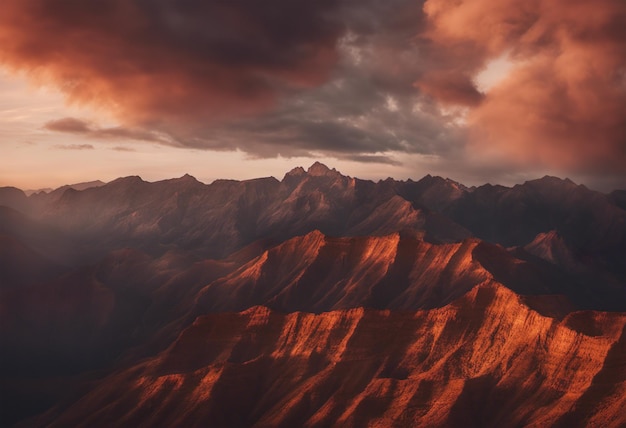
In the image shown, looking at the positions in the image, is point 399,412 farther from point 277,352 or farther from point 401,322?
point 277,352

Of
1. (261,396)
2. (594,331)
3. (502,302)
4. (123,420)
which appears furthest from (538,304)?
(123,420)

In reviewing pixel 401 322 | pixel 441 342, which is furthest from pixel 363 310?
pixel 441 342

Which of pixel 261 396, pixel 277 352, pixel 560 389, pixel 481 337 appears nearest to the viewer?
pixel 560 389

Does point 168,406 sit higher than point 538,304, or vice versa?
point 538,304

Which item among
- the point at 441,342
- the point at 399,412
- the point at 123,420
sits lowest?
the point at 123,420

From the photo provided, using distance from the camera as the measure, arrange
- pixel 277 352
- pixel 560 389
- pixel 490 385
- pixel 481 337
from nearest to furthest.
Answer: pixel 560 389 → pixel 490 385 → pixel 481 337 → pixel 277 352

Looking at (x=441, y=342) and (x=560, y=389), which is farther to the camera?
(x=441, y=342)
